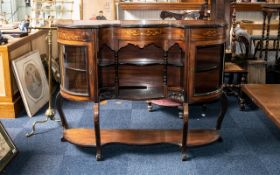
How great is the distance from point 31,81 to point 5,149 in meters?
1.21

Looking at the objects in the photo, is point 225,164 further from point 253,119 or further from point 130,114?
point 130,114

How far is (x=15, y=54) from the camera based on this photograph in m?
3.50

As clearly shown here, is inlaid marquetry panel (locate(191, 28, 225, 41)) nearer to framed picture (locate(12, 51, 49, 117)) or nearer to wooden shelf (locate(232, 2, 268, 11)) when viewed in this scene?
framed picture (locate(12, 51, 49, 117))

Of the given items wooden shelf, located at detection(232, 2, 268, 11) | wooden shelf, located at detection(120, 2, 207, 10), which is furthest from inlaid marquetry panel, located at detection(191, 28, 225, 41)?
wooden shelf, located at detection(232, 2, 268, 11)

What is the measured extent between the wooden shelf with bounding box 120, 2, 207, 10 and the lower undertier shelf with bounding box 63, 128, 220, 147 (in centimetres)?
289

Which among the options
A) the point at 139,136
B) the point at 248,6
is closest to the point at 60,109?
the point at 139,136

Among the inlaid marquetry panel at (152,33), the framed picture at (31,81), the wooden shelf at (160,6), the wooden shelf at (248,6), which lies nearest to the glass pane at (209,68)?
the inlaid marquetry panel at (152,33)

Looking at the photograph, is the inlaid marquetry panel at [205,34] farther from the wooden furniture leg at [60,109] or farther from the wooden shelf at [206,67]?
the wooden furniture leg at [60,109]

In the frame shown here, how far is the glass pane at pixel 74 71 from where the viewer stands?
8.57ft

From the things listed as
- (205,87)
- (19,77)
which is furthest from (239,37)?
(19,77)

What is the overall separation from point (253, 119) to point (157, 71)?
44.3 inches

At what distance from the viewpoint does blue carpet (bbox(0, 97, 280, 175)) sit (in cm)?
249

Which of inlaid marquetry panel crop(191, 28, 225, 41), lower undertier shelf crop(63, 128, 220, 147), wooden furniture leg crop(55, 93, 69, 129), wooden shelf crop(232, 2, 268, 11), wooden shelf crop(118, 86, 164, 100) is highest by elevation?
wooden shelf crop(232, 2, 268, 11)

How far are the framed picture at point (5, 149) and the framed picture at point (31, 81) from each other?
828 mm
